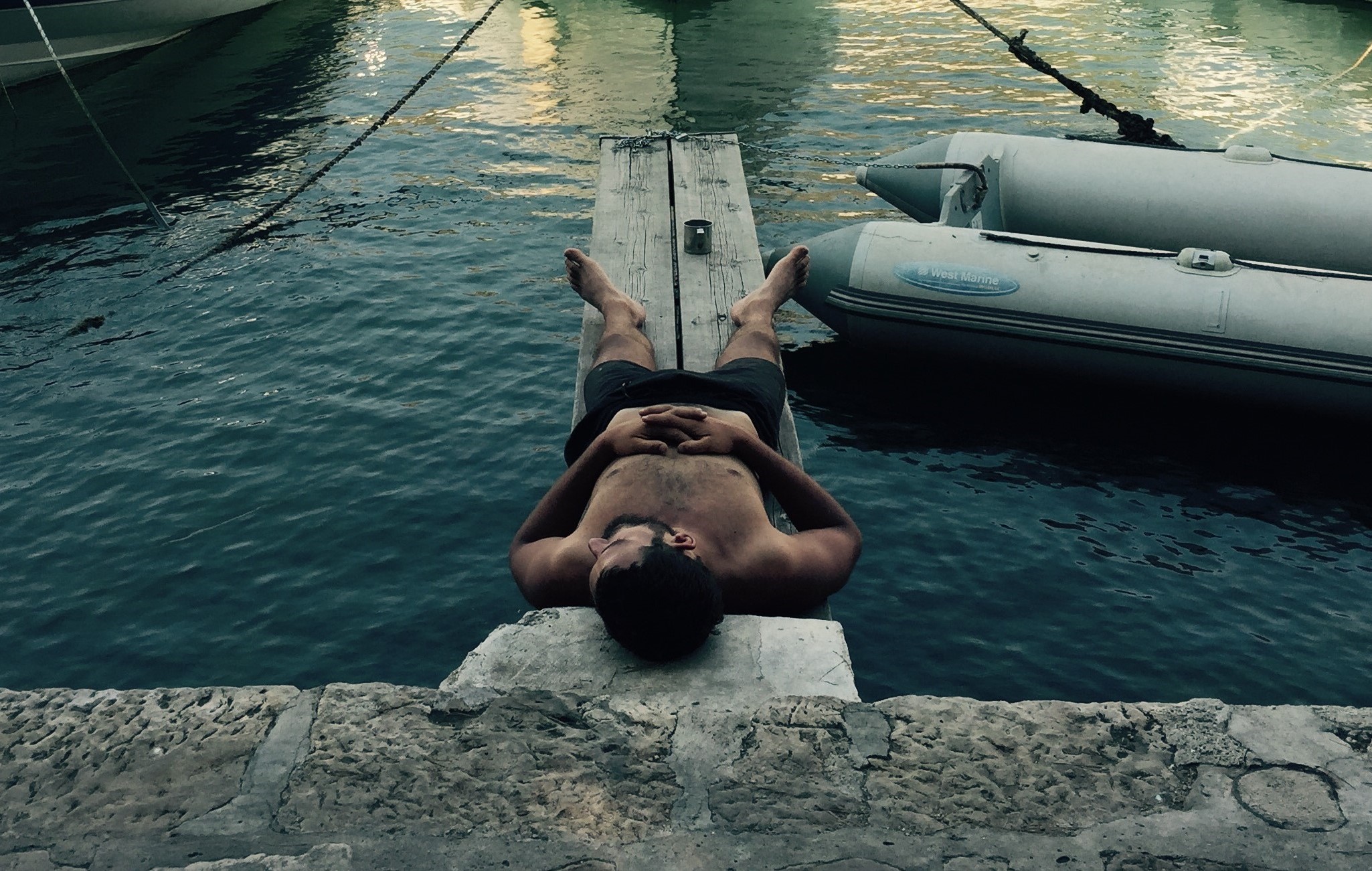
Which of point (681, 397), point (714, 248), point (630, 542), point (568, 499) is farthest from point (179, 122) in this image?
point (630, 542)

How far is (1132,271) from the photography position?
7703mm

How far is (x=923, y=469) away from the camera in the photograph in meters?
7.33

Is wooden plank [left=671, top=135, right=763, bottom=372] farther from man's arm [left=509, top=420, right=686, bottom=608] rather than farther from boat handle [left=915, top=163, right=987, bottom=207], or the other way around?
man's arm [left=509, top=420, right=686, bottom=608]

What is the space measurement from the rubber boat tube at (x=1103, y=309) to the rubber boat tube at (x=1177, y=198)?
80 cm

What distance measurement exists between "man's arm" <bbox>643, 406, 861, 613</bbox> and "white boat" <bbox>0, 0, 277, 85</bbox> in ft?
49.1

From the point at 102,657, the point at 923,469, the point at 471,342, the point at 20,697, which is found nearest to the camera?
the point at 20,697

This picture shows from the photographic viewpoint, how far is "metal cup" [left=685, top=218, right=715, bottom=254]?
24.7ft

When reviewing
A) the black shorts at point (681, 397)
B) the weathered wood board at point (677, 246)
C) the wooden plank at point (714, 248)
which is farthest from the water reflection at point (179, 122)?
the black shorts at point (681, 397)

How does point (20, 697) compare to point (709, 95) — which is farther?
point (709, 95)

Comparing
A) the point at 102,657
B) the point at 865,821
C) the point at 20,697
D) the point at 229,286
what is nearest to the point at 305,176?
the point at 229,286

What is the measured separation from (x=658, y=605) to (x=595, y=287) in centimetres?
365

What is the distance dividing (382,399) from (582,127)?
6.94m

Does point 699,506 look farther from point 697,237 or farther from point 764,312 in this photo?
point 697,237

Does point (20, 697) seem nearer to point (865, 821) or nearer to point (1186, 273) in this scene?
point (865, 821)
